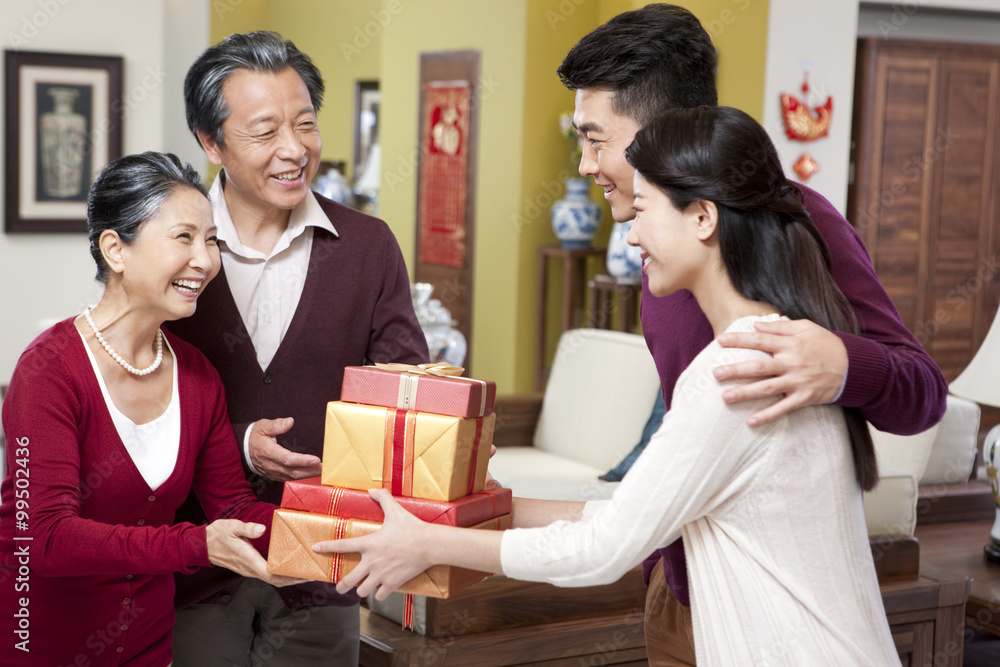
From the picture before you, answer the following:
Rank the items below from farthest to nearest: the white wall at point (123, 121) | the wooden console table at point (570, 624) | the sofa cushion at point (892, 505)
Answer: the white wall at point (123, 121) → the sofa cushion at point (892, 505) → the wooden console table at point (570, 624)

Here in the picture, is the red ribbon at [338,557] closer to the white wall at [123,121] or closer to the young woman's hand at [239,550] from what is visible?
the young woman's hand at [239,550]

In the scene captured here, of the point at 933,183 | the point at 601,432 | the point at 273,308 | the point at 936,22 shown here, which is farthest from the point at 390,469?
the point at 936,22

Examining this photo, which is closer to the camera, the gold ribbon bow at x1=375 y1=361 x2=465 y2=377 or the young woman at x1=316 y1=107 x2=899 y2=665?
the young woman at x1=316 y1=107 x2=899 y2=665

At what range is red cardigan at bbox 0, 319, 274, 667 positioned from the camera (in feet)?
5.10

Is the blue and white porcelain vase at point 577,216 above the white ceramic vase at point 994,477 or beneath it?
above

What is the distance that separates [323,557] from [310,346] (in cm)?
50

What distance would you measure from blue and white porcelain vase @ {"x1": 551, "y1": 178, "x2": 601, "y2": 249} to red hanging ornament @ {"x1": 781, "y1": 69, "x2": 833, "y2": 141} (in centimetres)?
111

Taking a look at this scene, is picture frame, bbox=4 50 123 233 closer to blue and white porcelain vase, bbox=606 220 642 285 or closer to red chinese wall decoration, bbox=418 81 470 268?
red chinese wall decoration, bbox=418 81 470 268

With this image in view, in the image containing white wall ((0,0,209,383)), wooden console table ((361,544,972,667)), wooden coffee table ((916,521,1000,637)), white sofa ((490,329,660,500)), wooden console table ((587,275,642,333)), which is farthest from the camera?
wooden console table ((587,275,642,333))

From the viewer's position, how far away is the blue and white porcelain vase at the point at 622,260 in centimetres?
546

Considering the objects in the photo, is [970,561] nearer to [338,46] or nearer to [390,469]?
[390,469]

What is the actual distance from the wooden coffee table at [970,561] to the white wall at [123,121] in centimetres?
356

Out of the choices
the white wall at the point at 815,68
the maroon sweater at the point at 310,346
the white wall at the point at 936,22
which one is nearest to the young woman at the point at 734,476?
the maroon sweater at the point at 310,346

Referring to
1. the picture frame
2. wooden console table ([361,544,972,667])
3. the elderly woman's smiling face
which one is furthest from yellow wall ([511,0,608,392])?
the elderly woman's smiling face
